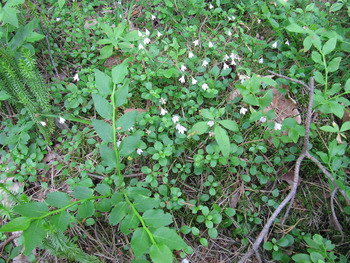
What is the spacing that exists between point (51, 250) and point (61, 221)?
56 cm

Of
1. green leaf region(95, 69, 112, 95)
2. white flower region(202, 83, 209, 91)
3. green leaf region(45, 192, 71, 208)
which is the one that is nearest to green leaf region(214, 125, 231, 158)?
white flower region(202, 83, 209, 91)

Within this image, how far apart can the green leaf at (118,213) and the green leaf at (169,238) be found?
33 centimetres

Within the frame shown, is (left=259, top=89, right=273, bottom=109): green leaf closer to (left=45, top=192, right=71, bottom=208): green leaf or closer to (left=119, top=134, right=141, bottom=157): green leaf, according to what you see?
(left=119, top=134, right=141, bottom=157): green leaf

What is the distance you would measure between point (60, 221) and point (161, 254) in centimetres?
65

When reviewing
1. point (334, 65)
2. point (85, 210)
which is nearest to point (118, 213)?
point (85, 210)

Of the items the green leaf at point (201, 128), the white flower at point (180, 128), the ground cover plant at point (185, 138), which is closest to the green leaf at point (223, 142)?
the ground cover plant at point (185, 138)

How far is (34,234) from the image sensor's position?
4.39 feet

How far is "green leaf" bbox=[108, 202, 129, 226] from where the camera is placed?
1.58 metres

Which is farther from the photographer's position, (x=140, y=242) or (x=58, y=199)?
(x=58, y=199)

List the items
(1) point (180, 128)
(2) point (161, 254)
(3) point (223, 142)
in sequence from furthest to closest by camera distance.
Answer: (1) point (180, 128)
(3) point (223, 142)
(2) point (161, 254)

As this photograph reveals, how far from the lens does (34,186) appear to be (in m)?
2.45

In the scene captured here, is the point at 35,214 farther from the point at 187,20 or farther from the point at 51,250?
the point at 187,20

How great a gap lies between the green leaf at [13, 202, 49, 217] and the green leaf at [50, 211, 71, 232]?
7cm

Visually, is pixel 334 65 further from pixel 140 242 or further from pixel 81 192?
pixel 81 192
